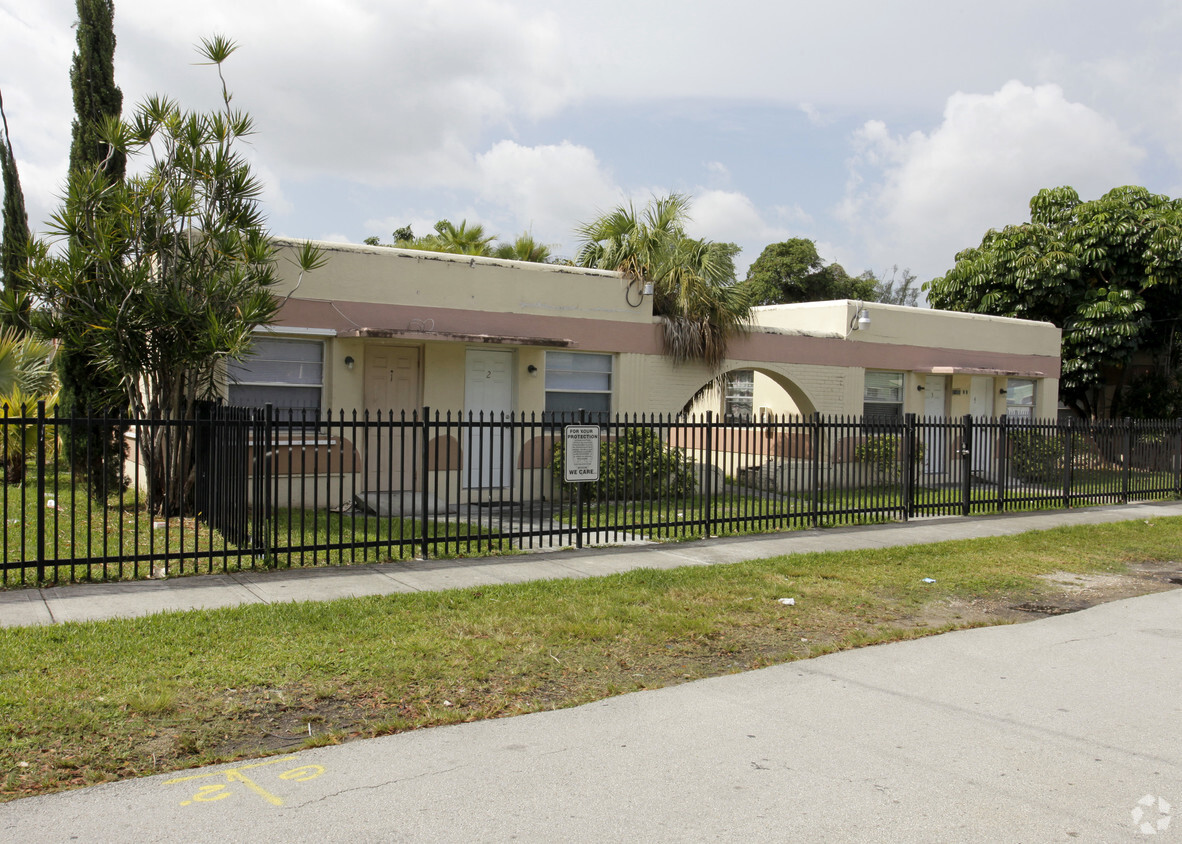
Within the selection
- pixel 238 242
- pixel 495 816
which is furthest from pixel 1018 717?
pixel 238 242

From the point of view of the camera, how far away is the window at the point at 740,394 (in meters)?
21.3

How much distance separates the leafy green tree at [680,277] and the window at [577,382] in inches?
53.0

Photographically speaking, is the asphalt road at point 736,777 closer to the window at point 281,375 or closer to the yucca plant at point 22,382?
the window at point 281,375

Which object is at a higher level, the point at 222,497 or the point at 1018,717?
the point at 222,497

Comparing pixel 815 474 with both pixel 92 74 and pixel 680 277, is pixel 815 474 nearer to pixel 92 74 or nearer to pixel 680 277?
pixel 680 277

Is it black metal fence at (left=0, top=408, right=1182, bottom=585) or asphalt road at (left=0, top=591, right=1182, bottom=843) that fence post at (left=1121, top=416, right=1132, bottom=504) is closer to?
black metal fence at (left=0, top=408, right=1182, bottom=585)

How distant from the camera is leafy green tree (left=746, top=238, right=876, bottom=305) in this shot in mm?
42031

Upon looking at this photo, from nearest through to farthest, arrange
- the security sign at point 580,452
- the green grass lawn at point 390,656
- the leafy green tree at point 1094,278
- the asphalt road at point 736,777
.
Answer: the asphalt road at point 736,777
the green grass lawn at point 390,656
the security sign at point 580,452
the leafy green tree at point 1094,278

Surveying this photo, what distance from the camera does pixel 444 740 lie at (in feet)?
16.5

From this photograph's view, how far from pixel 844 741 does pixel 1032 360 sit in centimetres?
2116

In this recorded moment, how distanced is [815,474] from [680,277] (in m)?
5.38

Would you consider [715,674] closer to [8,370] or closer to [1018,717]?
[1018,717]

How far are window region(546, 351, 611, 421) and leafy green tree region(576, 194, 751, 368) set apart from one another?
4.41ft

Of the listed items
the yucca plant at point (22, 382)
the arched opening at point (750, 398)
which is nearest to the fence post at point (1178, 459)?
the arched opening at point (750, 398)
